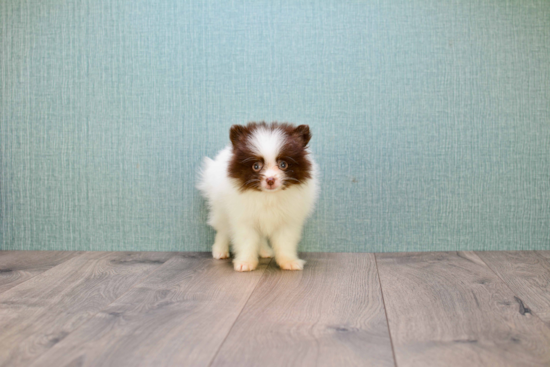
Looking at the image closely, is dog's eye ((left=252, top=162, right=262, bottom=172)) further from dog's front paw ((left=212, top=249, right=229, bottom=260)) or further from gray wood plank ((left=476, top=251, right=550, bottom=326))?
gray wood plank ((left=476, top=251, right=550, bottom=326))

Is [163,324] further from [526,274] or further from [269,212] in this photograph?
[526,274]

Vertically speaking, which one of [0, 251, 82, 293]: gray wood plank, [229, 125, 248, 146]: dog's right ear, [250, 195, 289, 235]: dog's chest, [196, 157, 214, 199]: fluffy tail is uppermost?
[229, 125, 248, 146]: dog's right ear

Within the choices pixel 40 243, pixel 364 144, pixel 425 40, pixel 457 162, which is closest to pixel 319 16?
pixel 425 40

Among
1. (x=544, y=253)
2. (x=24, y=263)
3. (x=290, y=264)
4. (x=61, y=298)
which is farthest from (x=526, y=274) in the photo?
(x=24, y=263)

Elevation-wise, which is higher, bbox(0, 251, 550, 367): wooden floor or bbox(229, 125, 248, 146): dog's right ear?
bbox(229, 125, 248, 146): dog's right ear

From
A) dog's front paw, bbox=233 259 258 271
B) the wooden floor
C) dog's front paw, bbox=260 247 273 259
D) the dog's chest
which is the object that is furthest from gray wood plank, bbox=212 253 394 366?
dog's front paw, bbox=260 247 273 259

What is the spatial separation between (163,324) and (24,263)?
3.86 ft

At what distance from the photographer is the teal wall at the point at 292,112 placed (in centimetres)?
228

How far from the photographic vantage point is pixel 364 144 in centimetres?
231

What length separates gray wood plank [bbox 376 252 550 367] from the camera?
1083 mm

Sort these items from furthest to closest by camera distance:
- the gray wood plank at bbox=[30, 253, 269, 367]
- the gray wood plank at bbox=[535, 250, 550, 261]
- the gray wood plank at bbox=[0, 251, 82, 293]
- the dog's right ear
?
the gray wood plank at bbox=[535, 250, 550, 261]
the dog's right ear
the gray wood plank at bbox=[0, 251, 82, 293]
the gray wood plank at bbox=[30, 253, 269, 367]

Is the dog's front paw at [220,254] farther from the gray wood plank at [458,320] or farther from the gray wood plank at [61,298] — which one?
the gray wood plank at [458,320]

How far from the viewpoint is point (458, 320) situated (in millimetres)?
1321

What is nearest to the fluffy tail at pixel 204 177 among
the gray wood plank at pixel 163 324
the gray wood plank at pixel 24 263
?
the gray wood plank at pixel 163 324
